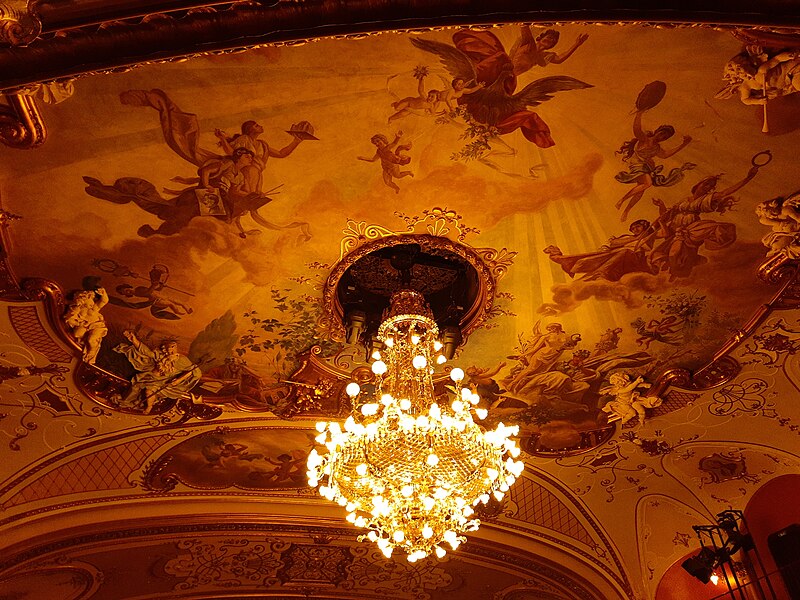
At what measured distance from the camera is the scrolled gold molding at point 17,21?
3.32 meters

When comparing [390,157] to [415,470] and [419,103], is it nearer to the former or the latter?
[419,103]

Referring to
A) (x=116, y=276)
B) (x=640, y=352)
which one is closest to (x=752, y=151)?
(x=640, y=352)

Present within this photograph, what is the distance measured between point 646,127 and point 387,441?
308cm

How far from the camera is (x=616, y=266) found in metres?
6.87

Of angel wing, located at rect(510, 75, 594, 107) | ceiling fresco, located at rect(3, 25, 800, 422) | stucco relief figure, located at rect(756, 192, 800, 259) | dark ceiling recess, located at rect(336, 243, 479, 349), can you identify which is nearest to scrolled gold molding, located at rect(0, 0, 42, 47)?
ceiling fresco, located at rect(3, 25, 800, 422)

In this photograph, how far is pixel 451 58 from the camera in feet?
17.0

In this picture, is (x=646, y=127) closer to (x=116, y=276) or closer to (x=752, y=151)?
(x=752, y=151)

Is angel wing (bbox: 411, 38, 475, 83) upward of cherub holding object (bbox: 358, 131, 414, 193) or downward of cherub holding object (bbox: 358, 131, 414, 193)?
downward

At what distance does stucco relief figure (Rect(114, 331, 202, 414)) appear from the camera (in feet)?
23.4

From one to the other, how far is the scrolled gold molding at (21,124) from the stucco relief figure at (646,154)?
4.23 meters

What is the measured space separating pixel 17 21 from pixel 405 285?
4.37m

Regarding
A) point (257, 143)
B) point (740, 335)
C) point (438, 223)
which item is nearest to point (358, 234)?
point (438, 223)

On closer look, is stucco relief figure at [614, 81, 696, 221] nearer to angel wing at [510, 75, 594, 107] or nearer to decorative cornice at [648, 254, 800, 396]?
angel wing at [510, 75, 594, 107]

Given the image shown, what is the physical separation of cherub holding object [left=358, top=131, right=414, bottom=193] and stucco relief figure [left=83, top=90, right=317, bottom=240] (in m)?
0.48
